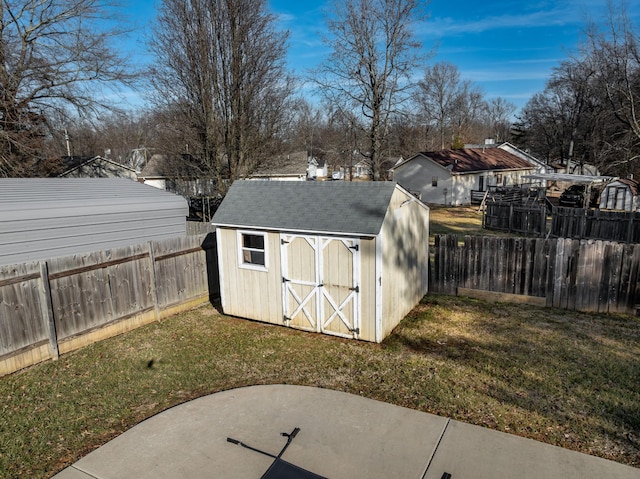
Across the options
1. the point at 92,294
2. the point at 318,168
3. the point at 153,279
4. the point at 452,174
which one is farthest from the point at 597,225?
the point at 318,168

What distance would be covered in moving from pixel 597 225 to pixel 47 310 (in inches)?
743

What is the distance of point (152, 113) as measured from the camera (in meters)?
19.5

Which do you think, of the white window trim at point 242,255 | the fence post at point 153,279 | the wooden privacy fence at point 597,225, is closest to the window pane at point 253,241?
the white window trim at point 242,255

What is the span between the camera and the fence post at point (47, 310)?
24.3 ft

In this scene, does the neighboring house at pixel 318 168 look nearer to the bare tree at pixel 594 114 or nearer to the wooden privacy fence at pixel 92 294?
the bare tree at pixel 594 114

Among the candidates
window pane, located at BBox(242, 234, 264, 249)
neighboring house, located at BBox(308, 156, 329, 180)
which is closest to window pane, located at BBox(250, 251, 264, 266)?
window pane, located at BBox(242, 234, 264, 249)

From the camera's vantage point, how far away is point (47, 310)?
24.6ft

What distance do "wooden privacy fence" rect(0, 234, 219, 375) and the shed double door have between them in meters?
3.04

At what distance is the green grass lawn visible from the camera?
5430mm

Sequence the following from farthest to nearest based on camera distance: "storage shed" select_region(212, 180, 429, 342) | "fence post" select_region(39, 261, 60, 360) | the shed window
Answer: the shed window < "storage shed" select_region(212, 180, 429, 342) < "fence post" select_region(39, 261, 60, 360)

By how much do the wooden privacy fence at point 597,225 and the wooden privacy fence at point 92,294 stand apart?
49.6 feet

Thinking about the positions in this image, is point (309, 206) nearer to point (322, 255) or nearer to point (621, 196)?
point (322, 255)

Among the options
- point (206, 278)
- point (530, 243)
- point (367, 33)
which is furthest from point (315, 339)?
point (367, 33)

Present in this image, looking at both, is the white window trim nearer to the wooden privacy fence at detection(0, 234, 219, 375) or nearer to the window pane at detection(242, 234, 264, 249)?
the window pane at detection(242, 234, 264, 249)
